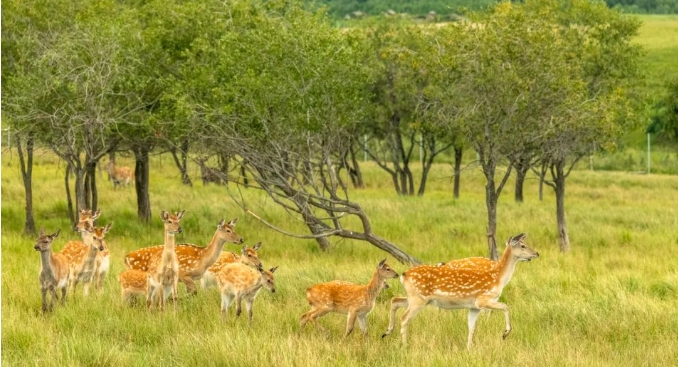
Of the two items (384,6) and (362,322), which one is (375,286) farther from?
(384,6)

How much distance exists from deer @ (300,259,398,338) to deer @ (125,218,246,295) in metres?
1.71

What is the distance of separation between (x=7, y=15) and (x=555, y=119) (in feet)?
40.8

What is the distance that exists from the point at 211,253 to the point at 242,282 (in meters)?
1.15

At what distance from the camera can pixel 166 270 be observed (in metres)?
11.7

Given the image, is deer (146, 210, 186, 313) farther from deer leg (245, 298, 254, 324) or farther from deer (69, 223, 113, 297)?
deer (69, 223, 113, 297)

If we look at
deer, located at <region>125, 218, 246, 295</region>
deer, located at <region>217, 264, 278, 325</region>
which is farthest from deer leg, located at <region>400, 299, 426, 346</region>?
deer, located at <region>125, 218, 246, 295</region>

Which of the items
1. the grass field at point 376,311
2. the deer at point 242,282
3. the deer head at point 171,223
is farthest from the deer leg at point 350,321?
the deer head at point 171,223

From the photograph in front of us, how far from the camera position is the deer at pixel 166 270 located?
459 inches

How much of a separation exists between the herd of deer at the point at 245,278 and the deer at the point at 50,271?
12mm

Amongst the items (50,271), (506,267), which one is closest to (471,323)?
(506,267)

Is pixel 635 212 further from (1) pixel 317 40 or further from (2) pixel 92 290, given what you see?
(2) pixel 92 290

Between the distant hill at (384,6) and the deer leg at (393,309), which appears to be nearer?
the deer leg at (393,309)

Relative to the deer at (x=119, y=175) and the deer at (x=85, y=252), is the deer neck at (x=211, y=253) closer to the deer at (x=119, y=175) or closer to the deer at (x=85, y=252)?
the deer at (x=85, y=252)

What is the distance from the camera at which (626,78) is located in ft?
79.6
